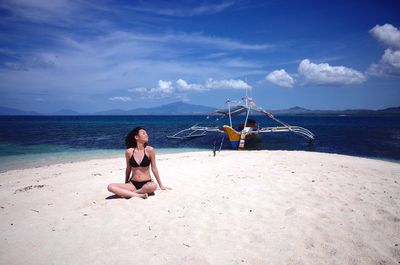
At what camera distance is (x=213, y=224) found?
4.50 meters

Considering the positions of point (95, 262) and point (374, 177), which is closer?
point (95, 262)

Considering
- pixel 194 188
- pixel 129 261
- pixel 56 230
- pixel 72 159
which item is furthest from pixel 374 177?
pixel 72 159

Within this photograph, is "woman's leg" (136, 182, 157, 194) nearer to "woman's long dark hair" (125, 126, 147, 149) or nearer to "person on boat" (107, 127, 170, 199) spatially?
"person on boat" (107, 127, 170, 199)

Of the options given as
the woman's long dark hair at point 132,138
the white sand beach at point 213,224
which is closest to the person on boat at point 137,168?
the woman's long dark hair at point 132,138

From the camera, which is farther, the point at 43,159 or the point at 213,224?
the point at 43,159

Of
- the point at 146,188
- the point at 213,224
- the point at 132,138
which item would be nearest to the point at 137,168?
the point at 146,188

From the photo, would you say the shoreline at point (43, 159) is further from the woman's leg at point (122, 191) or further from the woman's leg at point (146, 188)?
the woman's leg at point (146, 188)

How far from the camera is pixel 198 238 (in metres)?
4.01

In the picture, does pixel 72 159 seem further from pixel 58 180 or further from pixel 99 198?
pixel 99 198

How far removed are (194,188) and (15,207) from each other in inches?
165

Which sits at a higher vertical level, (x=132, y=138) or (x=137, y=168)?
(x=132, y=138)

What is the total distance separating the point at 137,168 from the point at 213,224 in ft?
7.37

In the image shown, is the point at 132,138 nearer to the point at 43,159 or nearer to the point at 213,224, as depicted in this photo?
the point at 213,224

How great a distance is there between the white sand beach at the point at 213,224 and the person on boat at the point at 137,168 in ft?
0.83
